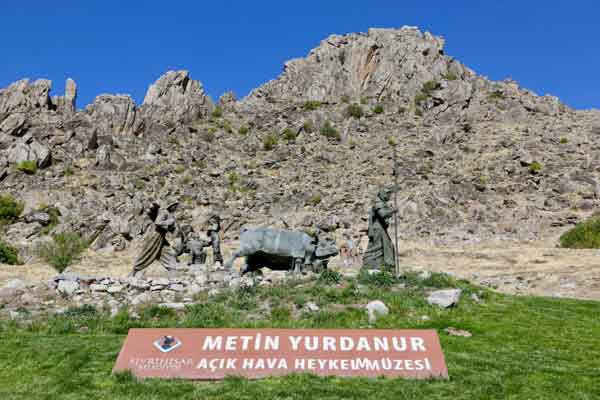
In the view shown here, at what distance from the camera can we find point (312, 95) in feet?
244

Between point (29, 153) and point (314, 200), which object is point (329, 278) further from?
point (29, 153)

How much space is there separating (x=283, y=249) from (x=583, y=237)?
24.5 metres

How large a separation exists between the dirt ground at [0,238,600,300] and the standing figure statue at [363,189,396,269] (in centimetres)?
666

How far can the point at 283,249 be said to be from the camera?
1692cm

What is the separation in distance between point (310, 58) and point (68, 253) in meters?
59.1

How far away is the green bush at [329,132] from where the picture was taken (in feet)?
216

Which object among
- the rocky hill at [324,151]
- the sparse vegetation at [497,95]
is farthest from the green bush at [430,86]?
the sparse vegetation at [497,95]

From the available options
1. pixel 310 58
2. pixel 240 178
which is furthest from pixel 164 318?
pixel 310 58

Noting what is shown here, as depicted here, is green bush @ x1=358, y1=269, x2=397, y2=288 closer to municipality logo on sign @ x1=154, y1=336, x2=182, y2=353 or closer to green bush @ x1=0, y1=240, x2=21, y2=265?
municipality logo on sign @ x1=154, y1=336, x2=182, y2=353

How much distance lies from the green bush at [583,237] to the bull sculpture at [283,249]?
72.8 feet

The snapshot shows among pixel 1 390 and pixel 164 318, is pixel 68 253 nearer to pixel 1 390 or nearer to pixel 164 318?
pixel 164 318

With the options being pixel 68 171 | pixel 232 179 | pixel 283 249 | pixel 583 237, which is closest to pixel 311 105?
pixel 232 179

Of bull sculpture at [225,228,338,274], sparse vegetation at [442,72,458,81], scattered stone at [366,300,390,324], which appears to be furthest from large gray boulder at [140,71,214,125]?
scattered stone at [366,300,390,324]

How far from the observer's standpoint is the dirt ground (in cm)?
2144
